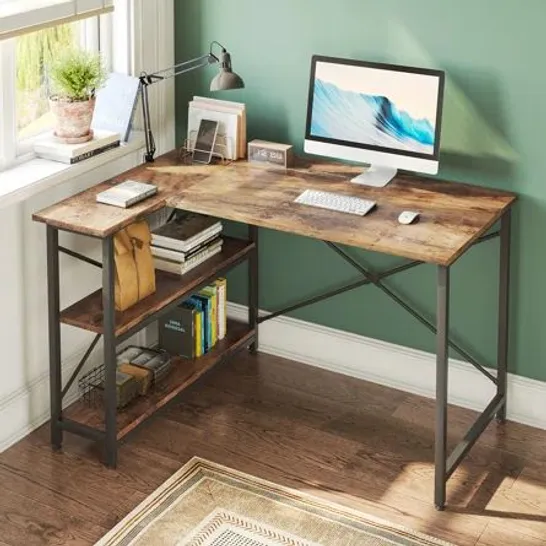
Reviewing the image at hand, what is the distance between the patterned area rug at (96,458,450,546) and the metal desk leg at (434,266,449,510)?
0.18m

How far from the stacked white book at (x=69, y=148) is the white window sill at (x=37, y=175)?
0.06 ft

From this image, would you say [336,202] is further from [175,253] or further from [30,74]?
[30,74]

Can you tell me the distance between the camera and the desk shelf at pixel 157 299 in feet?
12.2

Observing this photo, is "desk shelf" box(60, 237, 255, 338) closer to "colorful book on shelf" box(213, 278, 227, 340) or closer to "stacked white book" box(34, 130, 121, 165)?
"colorful book on shelf" box(213, 278, 227, 340)

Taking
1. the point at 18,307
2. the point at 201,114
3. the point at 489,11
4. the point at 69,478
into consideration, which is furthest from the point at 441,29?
the point at 69,478

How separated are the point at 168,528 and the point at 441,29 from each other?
5.99ft

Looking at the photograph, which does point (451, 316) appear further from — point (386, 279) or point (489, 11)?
point (489, 11)

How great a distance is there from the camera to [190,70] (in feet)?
14.1

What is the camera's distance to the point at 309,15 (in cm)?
409

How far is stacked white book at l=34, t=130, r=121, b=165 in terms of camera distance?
12.8ft

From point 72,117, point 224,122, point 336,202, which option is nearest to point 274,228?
point 336,202

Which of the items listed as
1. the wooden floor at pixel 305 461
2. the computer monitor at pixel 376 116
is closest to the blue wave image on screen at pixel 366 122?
the computer monitor at pixel 376 116

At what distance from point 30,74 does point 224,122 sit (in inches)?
27.6

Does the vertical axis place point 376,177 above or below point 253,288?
above
